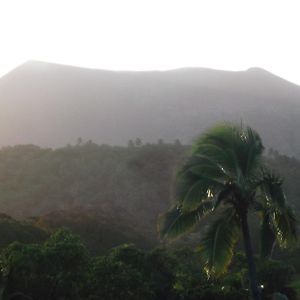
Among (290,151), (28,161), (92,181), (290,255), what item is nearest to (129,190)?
(92,181)

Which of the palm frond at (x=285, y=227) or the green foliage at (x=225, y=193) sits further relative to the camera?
the palm frond at (x=285, y=227)

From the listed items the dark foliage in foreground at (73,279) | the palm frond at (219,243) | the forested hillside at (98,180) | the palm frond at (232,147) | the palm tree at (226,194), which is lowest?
the forested hillside at (98,180)

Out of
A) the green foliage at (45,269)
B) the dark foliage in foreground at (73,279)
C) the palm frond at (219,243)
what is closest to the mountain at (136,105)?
the dark foliage in foreground at (73,279)

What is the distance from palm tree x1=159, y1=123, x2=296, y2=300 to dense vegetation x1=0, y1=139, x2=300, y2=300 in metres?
1.16

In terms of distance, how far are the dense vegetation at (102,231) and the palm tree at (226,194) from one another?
1156mm

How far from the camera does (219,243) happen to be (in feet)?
49.3

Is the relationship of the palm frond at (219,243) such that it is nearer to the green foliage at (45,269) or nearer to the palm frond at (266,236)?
the palm frond at (266,236)

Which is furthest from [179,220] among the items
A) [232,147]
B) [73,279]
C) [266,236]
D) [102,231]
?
[102,231]

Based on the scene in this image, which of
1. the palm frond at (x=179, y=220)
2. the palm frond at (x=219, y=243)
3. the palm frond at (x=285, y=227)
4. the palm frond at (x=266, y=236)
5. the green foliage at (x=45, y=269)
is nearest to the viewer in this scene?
the palm frond at (x=219, y=243)

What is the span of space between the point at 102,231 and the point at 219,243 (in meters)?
32.0

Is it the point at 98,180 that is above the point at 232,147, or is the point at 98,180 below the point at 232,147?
below

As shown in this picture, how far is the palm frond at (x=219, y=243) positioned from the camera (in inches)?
581

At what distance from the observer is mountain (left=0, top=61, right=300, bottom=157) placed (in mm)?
147625

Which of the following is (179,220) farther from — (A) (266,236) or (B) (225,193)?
(A) (266,236)
